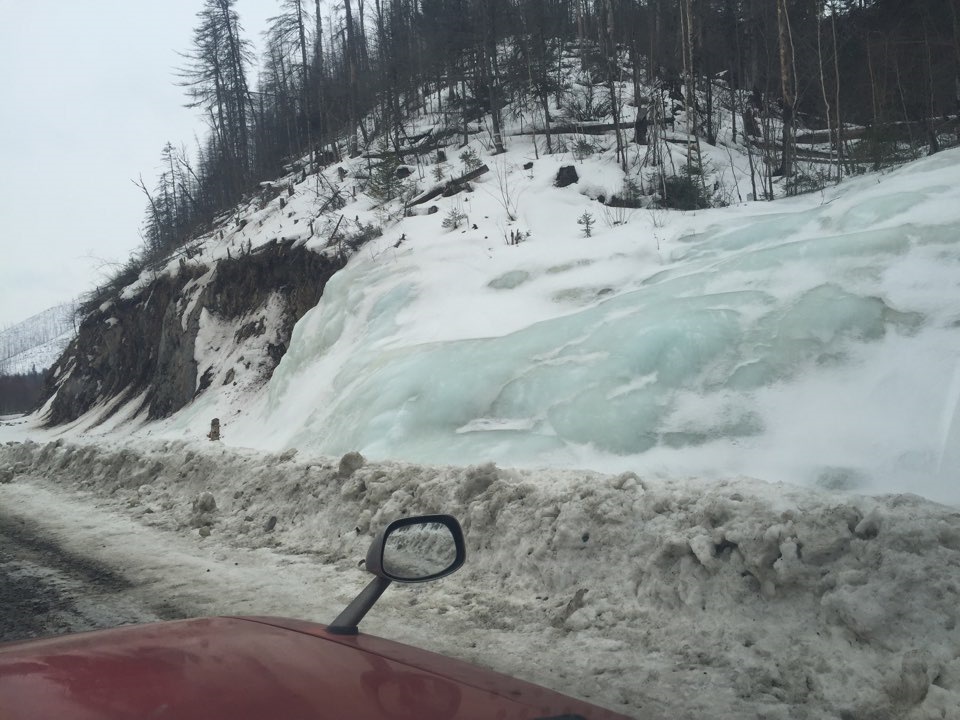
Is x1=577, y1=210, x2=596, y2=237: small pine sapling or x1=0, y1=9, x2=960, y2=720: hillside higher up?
x1=577, y1=210, x2=596, y2=237: small pine sapling

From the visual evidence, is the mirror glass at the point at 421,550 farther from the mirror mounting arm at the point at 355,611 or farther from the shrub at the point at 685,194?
the shrub at the point at 685,194

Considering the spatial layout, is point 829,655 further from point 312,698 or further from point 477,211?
point 477,211

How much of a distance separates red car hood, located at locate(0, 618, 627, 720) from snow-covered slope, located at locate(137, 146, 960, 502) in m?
2.96

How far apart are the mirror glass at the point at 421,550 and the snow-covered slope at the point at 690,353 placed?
2369 millimetres

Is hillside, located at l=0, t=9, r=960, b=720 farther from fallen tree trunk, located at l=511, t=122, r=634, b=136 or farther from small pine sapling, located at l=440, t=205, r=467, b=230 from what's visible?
fallen tree trunk, located at l=511, t=122, r=634, b=136

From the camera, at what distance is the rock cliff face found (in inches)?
591

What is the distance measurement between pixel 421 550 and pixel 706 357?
3597mm

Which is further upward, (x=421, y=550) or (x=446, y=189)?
(x=446, y=189)

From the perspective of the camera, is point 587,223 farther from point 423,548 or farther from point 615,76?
point 615,76

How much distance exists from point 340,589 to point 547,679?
1.75 metres

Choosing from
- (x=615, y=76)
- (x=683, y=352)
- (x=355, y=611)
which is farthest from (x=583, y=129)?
(x=355, y=611)

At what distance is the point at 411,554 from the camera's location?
246cm

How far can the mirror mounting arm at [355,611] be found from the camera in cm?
181

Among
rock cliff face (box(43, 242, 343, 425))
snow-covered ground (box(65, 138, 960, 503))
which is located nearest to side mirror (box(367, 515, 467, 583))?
snow-covered ground (box(65, 138, 960, 503))
